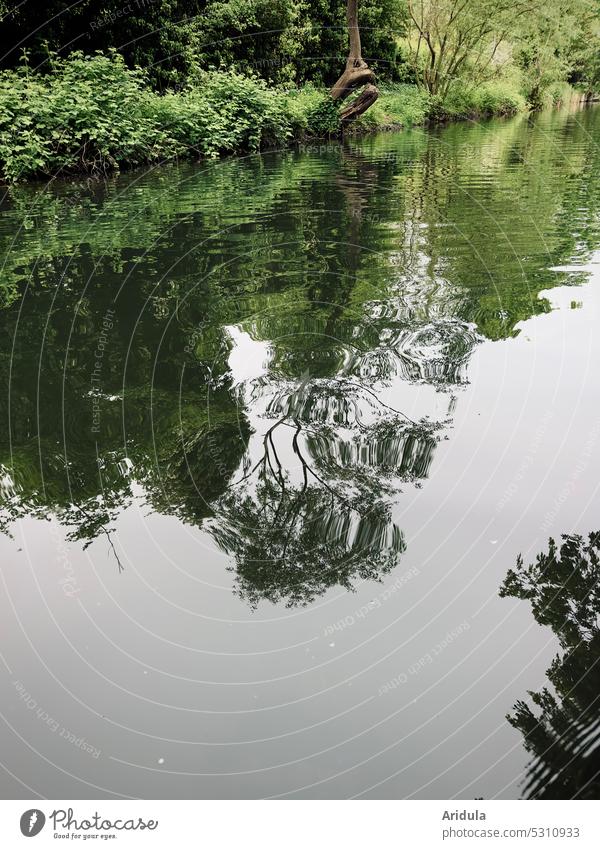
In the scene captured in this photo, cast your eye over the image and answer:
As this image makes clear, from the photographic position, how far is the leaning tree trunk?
22922mm

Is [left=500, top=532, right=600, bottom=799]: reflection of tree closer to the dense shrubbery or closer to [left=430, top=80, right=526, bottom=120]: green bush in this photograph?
the dense shrubbery

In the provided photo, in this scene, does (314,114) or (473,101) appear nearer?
(314,114)

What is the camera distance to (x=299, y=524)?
11.7 feet

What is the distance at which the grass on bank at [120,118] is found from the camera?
45.4ft

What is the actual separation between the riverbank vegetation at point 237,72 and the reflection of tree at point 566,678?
44.0 ft

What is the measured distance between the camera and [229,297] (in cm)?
682

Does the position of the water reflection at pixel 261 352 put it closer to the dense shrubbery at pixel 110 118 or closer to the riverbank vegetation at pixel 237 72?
the dense shrubbery at pixel 110 118

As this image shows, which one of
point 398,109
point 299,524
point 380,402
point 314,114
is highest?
point 398,109

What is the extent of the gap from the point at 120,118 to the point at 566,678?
51.3ft

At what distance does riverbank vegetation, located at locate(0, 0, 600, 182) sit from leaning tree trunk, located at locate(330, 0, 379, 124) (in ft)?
0.19

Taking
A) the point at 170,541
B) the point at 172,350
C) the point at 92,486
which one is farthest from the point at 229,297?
the point at 170,541

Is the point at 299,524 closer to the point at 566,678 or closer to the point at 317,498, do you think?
the point at 317,498
